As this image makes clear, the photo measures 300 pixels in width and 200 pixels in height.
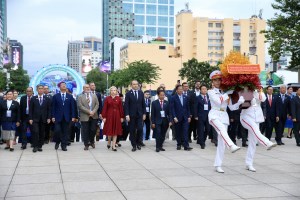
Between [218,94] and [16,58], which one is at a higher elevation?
[16,58]

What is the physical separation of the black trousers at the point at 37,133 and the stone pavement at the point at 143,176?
29 centimetres

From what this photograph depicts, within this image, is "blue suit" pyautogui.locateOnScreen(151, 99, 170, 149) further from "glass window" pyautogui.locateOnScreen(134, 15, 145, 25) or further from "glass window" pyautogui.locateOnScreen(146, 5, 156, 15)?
"glass window" pyautogui.locateOnScreen(134, 15, 145, 25)

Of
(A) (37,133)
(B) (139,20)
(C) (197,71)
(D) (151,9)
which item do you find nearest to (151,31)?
(B) (139,20)

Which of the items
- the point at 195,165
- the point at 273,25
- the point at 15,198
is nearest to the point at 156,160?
the point at 195,165

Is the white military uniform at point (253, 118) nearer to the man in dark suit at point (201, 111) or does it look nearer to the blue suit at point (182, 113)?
the blue suit at point (182, 113)

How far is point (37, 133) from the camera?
38.2 ft

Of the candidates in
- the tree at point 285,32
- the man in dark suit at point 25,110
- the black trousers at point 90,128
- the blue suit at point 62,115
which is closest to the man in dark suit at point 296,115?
the black trousers at point 90,128

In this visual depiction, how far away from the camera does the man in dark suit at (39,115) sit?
1161 cm

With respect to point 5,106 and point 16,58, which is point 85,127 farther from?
point 16,58

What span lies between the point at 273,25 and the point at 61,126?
61.0 feet

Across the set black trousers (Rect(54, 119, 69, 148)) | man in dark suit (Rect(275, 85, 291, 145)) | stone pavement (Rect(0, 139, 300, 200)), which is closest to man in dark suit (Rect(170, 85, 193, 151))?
stone pavement (Rect(0, 139, 300, 200))

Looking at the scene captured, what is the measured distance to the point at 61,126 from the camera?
1188cm

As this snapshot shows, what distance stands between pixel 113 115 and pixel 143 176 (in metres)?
4.20

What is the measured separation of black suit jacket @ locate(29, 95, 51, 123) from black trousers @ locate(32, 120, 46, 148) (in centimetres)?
13
